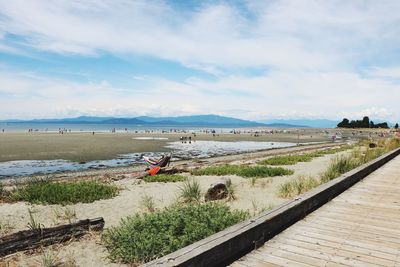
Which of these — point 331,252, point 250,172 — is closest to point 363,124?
point 250,172

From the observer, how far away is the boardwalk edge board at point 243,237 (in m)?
3.83

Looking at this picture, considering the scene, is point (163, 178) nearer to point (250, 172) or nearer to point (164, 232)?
point (250, 172)

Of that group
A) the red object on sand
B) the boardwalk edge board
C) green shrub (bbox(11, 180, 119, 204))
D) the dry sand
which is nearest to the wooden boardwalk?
the boardwalk edge board

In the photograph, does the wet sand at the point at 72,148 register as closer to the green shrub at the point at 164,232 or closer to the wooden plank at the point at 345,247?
the green shrub at the point at 164,232

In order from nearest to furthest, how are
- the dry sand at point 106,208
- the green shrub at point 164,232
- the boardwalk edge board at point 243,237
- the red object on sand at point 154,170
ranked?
the boardwalk edge board at point 243,237 → the green shrub at point 164,232 → the dry sand at point 106,208 → the red object on sand at point 154,170

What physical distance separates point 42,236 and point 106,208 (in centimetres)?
419

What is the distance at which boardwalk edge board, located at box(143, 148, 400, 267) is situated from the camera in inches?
151

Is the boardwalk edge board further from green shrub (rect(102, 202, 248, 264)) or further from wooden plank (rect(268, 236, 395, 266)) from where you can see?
green shrub (rect(102, 202, 248, 264))

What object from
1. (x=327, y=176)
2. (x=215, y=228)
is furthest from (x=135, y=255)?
(x=327, y=176)

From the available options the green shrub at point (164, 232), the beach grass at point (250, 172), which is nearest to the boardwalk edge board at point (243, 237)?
the green shrub at point (164, 232)

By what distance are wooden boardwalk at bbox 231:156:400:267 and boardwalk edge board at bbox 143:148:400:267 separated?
112mm

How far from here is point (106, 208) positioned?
11195 millimetres

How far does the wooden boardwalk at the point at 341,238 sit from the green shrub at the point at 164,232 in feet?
4.42

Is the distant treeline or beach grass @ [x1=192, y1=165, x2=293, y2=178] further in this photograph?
the distant treeline
